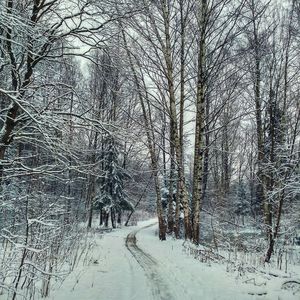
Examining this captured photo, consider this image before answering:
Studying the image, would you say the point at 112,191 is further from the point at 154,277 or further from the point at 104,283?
the point at 104,283

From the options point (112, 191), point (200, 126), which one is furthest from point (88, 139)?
point (112, 191)

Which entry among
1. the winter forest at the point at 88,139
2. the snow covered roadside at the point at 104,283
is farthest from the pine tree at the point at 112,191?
the snow covered roadside at the point at 104,283

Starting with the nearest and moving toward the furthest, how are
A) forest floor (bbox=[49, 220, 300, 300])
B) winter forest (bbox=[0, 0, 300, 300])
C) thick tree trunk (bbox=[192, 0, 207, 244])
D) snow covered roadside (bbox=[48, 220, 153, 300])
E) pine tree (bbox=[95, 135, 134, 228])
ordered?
winter forest (bbox=[0, 0, 300, 300])
snow covered roadside (bbox=[48, 220, 153, 300])
forest floor (bbox=[49, 220, 300, 300])
thick tree trunk (bbox=[192, 0, 207, 244])
pine tree (bbox=[95, 135, 134, 228])

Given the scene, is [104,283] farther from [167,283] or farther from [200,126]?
[200,126]

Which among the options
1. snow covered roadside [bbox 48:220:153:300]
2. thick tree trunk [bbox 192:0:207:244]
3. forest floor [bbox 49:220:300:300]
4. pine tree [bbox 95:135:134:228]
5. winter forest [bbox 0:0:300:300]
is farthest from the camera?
pine tree [bbox 95:135:134:228]

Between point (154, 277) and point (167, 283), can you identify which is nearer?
point (167, 283)

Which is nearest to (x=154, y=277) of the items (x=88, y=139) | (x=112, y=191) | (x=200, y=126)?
(x=88, y=139)

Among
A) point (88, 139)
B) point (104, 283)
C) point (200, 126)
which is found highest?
point (200, 126)

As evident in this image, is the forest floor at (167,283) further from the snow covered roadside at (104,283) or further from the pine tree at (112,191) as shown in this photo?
the pine tree at (112,191)

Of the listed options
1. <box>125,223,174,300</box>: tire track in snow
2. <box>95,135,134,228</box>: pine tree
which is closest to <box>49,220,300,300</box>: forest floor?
<box>125,223,174,300</box>: tire track in snow

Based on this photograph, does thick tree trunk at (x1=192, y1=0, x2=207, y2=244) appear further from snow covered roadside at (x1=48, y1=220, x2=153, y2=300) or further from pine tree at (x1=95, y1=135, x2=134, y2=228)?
pine tree at (x1=95, y1=135, x2=134, y2=228)

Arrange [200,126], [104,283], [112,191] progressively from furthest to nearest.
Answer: [112,191]
[200,126]
[104,283]

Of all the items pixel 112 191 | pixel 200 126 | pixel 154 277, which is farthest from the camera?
pixel 112 191

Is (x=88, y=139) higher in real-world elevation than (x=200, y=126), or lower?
lower
